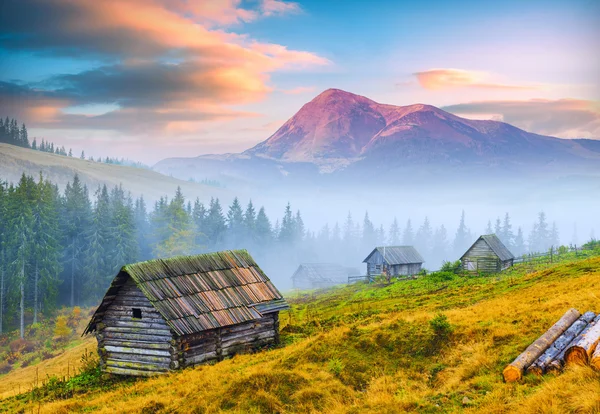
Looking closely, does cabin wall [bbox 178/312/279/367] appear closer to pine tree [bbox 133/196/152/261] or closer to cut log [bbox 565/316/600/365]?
cut log [bbox 565/316/600/365]

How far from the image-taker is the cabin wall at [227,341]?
2491 cm

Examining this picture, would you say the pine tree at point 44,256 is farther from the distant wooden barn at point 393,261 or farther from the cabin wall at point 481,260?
the cabin wall at point 481,260

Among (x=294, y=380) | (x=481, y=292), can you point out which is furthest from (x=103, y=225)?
(x=294, y=380)

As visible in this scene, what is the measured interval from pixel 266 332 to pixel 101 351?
31.7ft

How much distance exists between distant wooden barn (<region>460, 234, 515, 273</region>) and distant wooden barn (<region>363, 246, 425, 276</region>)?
53.4 feet

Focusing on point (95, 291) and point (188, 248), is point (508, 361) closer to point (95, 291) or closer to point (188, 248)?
point (95, 291)

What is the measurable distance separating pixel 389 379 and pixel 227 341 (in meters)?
12.2

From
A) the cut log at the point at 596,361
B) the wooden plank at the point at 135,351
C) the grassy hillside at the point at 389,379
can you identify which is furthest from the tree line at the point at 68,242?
the cut log at the point at 596,361

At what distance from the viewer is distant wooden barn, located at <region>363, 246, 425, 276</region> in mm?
79156

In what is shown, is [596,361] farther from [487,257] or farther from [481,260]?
[481,260]

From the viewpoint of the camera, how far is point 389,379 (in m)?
17.1

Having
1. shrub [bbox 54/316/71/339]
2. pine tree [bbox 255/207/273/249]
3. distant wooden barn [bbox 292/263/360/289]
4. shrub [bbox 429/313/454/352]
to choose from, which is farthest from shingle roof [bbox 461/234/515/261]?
pine tree [bbox 255/207/273/249]

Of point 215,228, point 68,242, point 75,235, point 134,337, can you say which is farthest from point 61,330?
point 215,228

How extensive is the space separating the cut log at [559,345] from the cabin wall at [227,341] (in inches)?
659
